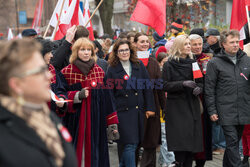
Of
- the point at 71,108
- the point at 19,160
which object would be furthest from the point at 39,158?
the point at 71,108

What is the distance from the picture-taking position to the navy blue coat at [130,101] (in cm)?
588

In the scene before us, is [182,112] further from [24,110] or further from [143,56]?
[24,110]

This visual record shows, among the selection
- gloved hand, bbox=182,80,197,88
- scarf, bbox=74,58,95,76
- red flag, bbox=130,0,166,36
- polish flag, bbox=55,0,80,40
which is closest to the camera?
scarf, bbox=74,58,95,76

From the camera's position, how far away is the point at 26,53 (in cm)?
222

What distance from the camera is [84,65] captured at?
212 inches

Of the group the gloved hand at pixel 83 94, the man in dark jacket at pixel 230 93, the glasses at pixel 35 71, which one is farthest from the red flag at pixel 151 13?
the glasses at pixel 35 71

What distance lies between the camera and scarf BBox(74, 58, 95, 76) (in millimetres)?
5387

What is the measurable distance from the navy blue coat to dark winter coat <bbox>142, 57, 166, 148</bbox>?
39 centimetres

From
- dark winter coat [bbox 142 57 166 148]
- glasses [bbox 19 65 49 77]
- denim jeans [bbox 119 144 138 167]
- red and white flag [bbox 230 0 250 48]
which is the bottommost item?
denim jeans [bbox 119 144 138 167]

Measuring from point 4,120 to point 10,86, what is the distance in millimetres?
Answer: 192

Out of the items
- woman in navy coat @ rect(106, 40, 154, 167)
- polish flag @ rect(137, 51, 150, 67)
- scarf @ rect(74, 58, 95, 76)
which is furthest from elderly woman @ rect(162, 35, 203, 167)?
scarf @ rect(74, 58, 95, 76)

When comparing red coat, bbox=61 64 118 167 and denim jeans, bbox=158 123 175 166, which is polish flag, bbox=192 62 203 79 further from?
denim jeans, bbox=158 123 175 166

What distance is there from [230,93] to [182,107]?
681mm

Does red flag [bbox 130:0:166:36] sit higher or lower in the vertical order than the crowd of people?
higher
